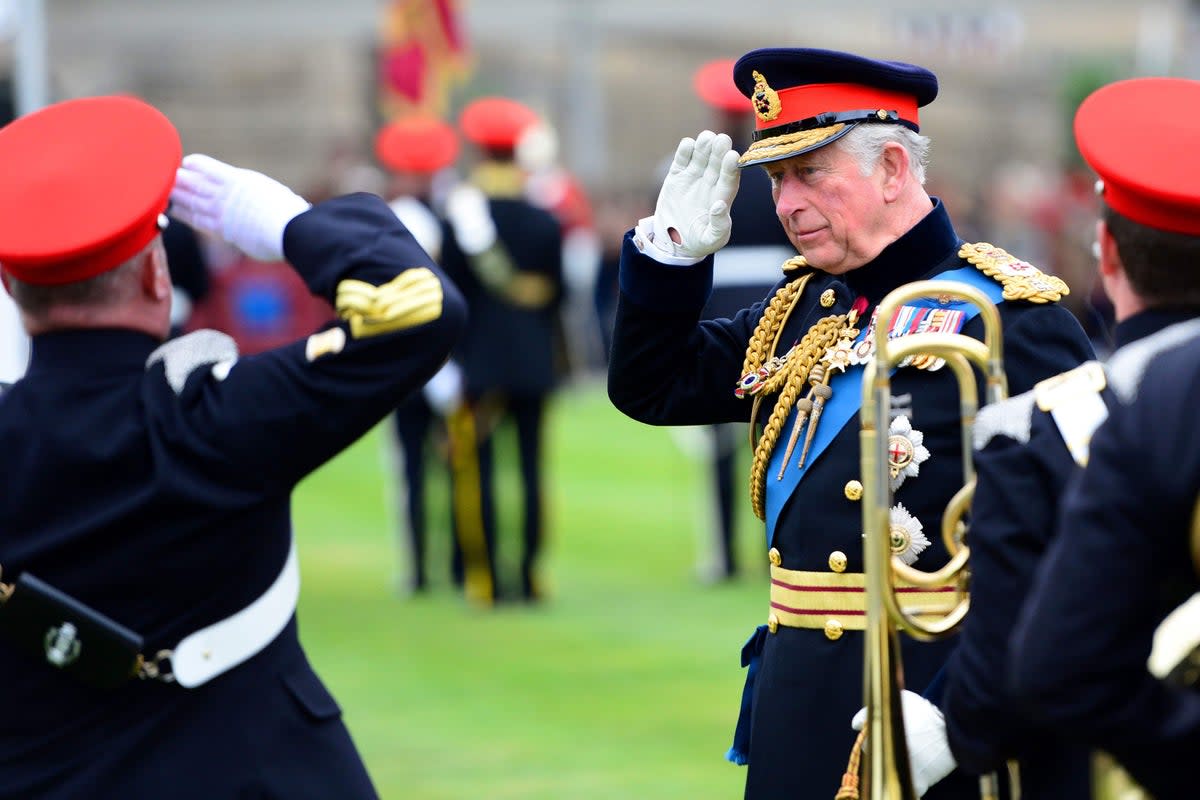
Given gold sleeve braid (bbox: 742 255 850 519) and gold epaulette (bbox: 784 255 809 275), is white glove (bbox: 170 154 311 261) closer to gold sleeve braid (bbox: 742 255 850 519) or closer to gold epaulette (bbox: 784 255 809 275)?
gold sleeve braid (bbox: 742 255 850 519)

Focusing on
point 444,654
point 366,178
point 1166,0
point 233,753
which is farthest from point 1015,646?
point 1166,0

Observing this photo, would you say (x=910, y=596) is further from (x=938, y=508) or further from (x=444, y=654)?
(x=444, y=654)

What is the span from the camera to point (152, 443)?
312 cm

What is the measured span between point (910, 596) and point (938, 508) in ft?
0.50

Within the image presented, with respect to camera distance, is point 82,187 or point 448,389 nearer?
point 82,187

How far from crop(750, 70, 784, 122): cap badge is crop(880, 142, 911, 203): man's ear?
0.20 m

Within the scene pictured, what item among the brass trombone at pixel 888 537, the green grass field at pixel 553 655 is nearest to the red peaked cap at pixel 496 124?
the green grass field at pixel 553 655

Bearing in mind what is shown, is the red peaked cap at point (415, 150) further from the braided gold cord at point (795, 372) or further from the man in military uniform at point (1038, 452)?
the man in military uniform at point (1038, 452)

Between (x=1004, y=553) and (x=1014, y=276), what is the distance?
89 centimetres

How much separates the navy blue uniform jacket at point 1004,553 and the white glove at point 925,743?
0.34 meters

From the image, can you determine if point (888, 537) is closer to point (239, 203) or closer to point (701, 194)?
point (701, 194)

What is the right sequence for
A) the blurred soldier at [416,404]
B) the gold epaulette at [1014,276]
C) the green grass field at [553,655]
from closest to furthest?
the gold epaulette at [1014,276], the green grass field at [553,655], the blurred soldier at [416,404]

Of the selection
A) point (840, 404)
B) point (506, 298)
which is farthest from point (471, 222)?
point (840, 404)

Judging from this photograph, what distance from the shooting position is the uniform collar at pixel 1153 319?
2.67 meters
